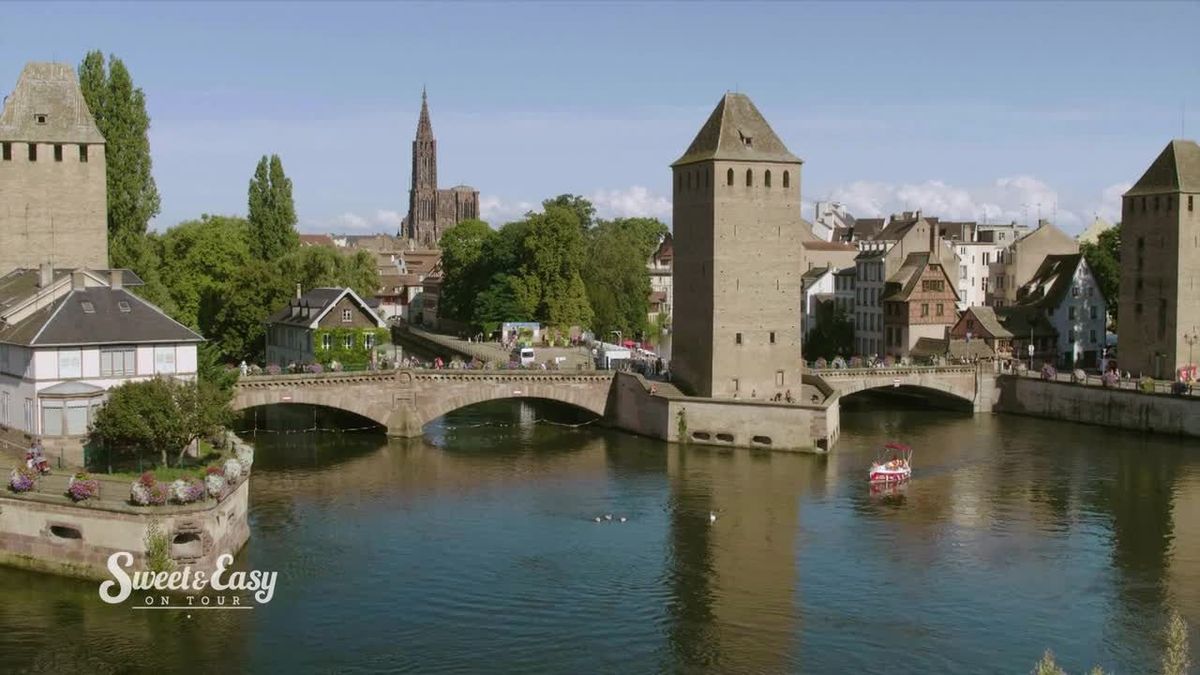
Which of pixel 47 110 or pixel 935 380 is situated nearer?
pixel 47 110

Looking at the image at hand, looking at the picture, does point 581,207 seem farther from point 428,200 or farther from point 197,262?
point 428,200

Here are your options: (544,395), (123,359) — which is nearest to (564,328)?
(544,395)

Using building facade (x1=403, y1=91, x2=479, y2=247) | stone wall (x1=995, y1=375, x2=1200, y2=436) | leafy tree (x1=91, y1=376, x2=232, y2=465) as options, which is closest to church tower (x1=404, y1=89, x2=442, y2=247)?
building facade (x1=403, y1=91, x2=479, y2=247)

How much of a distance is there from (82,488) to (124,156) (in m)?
34.2

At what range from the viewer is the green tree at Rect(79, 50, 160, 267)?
6362 cm

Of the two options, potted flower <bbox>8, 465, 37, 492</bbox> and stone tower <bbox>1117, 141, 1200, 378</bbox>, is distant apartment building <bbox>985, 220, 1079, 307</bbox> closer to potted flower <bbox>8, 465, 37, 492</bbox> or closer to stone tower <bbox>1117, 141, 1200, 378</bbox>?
stone tower <bbox>1117, 141, 1200, 378</bbox>

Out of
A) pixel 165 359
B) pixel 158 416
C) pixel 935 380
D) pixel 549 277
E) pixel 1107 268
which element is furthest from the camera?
pixel 549 277

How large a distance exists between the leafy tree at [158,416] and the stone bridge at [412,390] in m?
16.8

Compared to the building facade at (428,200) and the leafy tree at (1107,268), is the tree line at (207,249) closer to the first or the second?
the leafy tree at (1107,268)

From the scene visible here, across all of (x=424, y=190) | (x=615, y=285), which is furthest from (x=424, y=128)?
(x=615, y=285)

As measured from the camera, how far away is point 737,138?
195 feet

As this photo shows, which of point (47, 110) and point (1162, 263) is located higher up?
point (47, 110)

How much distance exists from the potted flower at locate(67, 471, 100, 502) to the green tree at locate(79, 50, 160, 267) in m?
30.5

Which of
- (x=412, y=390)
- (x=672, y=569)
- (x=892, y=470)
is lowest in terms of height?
(x=672, y=569)
